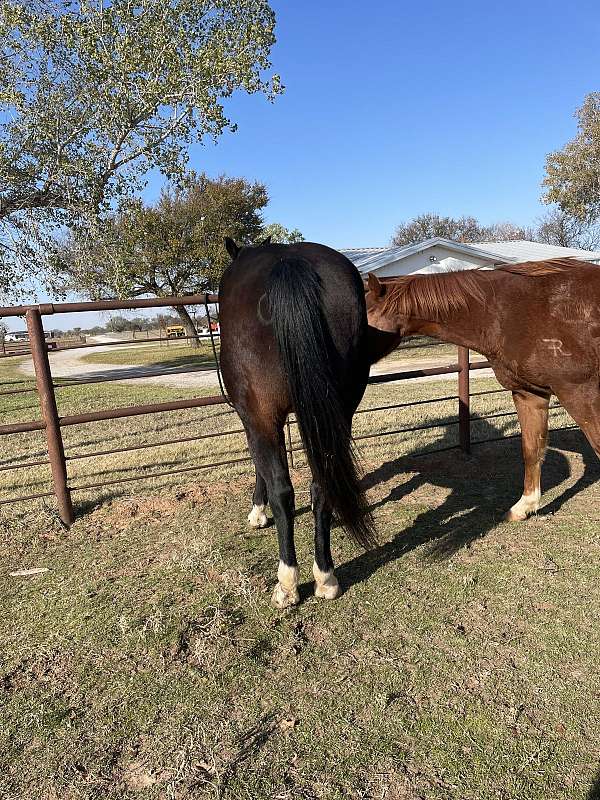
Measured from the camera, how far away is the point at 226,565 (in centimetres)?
346

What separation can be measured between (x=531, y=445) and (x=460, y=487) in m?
0.86

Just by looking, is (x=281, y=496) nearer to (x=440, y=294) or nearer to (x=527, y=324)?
(x=440, y=294)

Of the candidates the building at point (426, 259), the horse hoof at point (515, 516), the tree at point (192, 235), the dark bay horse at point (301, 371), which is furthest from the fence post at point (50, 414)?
the building at point (426, 259)

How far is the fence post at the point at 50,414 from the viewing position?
169 inches

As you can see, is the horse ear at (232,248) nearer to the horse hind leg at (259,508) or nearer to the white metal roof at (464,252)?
the horse hind leg at (259,508)

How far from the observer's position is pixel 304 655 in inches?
101

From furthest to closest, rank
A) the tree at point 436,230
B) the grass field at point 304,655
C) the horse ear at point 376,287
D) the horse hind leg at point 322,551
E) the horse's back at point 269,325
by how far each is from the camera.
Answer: the tree at point 436,230 < the horse ear at point 376,287 < the horse hind leg at point 322,551 < the horse's back at point 269,325 < the grass field at point 304,655

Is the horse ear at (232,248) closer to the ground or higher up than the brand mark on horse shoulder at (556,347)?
higher up

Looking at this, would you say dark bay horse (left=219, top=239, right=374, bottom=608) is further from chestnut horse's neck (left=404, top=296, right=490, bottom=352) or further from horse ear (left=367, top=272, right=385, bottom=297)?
chestnut horse's neck (left=404, top=296, right=490, bottom=352)

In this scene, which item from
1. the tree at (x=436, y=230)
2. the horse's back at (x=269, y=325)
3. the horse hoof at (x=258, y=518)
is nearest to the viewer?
the horse's back at (x=269, y=325)

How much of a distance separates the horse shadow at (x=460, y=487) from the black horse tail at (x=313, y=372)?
0.83 m

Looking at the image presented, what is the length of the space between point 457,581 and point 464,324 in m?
1.78

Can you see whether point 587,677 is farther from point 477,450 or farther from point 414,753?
point 477,450

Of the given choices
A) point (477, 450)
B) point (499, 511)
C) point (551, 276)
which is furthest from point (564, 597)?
point (477, 450)
